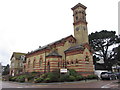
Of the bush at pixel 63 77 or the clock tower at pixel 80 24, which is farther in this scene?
the clock tower at pixel 80 24

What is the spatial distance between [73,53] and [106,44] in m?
20.2

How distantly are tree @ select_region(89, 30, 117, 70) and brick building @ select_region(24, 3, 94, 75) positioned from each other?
13047 millimetres

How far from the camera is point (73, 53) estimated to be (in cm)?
2838

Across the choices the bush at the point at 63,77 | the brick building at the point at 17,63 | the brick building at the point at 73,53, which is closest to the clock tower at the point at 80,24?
the brick building at the point at 73,53

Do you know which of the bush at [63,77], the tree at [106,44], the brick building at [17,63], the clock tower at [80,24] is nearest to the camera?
the bush at [63,77]

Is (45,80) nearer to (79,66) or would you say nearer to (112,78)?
(79,66)

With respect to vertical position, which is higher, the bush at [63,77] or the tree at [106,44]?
the tree at [106,44]

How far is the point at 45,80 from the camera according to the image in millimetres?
21875

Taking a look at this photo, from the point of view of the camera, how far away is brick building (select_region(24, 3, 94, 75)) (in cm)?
2700

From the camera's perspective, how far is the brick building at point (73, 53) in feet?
88.6

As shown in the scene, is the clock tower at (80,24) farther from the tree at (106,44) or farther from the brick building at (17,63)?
the brick building at (17,63)

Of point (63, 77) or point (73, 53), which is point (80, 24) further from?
point (63, 77)

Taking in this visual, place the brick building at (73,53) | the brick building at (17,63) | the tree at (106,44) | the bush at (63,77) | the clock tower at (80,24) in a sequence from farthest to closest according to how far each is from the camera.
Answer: the brick building at (17,63), the tree at (106,44), the clock tower at (80,24), the brick building at (73,53), the bush at (63,77)

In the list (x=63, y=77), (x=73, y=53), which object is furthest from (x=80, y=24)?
(x=63, y=77)
